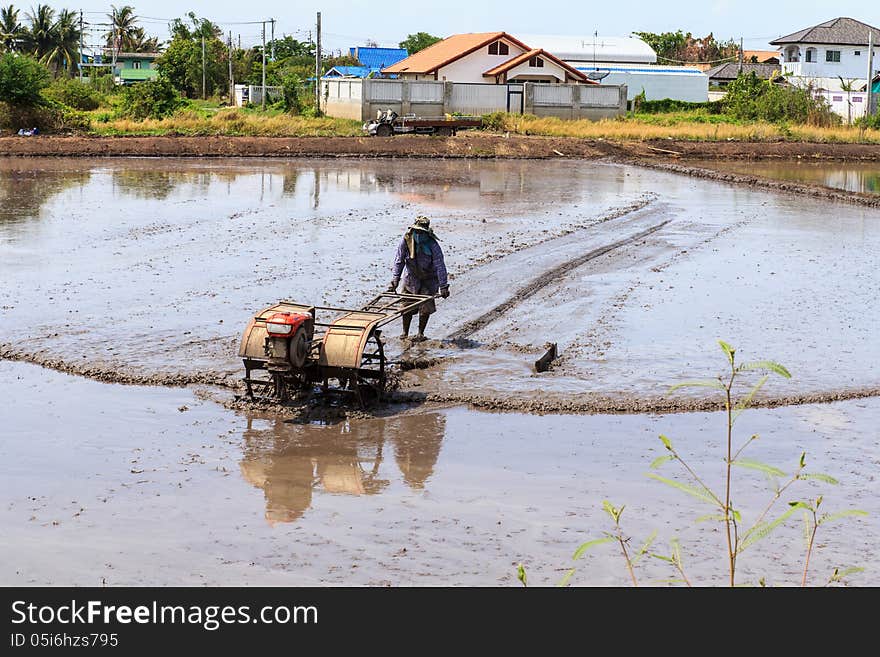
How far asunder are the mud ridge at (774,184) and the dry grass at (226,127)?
12.9 meters

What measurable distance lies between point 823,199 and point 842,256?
34.4ft

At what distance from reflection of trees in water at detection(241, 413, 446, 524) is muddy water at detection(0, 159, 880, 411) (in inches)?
44.2

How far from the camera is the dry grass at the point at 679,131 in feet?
159

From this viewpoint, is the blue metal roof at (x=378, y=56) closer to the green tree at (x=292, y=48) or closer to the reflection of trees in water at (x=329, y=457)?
the green tree at (x=292, y=48)

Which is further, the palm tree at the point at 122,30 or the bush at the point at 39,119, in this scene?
the palm tree at the point at 122,30

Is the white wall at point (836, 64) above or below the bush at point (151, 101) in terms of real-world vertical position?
above

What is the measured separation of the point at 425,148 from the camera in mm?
44062

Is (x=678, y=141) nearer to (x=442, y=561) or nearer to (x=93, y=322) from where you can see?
(x=93, y=322)

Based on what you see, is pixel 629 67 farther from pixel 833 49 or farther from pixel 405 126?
pixel 405 126

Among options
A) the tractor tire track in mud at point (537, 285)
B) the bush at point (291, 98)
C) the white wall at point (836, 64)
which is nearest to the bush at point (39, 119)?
the bush at point (291, 98)

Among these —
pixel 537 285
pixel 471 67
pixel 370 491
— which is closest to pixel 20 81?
pixel 471 67

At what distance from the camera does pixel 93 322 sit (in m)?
14.3

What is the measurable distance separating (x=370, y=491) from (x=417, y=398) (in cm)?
244

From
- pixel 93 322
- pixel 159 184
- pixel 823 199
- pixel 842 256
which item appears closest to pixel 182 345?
pixel 93 322
